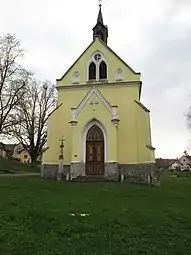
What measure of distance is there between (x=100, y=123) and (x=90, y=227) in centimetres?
1831

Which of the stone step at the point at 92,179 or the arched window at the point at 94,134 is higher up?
the arched window at the point at 94,134

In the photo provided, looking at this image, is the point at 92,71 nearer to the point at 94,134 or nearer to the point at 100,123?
the point at 100,123

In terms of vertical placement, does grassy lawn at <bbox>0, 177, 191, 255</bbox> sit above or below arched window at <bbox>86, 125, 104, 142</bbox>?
below

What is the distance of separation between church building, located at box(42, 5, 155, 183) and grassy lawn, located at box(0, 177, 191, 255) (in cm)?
1297

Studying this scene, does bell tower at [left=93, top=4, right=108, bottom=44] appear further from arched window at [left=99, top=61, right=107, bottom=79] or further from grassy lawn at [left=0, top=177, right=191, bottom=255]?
grassy lawn at [left=0, top=177, right=191, bottom=255]

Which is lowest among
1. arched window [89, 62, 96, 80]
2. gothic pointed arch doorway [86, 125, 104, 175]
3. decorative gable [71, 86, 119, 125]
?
gothic pointed arch doorway [86, 125, 104, 175]

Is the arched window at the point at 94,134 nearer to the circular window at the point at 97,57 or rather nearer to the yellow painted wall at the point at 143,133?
the yellow painted wall at the point at 143,133

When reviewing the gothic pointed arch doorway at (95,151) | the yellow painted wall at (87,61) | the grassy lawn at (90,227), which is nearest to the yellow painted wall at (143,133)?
the gothic pointed arch doorway at (95,151)

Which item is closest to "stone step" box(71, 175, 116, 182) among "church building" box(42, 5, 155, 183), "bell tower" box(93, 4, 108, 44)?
"church building" box(42, 5, 155, 183)

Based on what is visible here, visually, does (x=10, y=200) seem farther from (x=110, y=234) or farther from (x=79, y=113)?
(x=79, y=113)

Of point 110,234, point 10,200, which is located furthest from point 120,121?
point 110,234

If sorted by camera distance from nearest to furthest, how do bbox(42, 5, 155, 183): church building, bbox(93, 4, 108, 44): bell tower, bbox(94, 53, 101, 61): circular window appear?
bbox(42, 5, 155, 183): church building
bbox(94, 53, 101, 61): circular window
bbox(93, 4, 108, 44): bell tower

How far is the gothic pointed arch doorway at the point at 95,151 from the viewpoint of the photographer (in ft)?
90.3

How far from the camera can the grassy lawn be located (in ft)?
24.8
